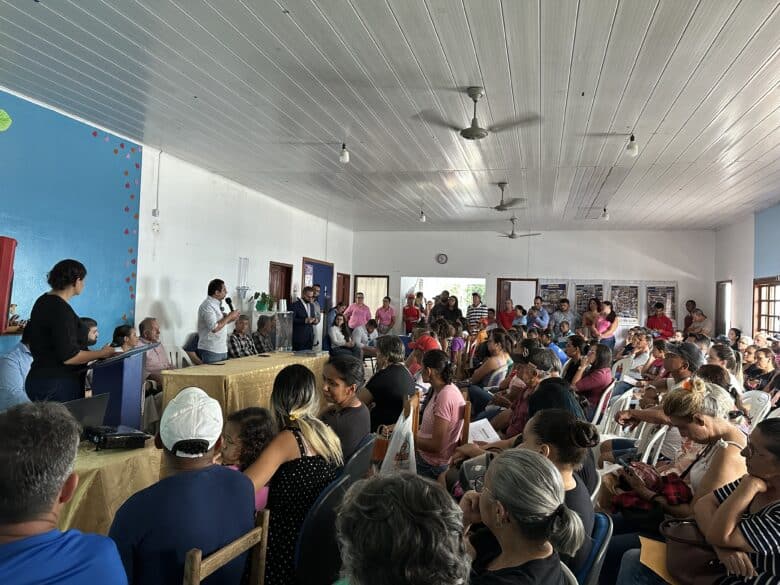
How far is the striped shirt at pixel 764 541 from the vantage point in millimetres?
1545

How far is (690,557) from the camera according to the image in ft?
5.66

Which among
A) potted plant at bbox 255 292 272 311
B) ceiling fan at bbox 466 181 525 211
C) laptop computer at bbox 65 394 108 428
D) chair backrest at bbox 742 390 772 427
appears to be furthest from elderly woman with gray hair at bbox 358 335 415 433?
potted plant at bbox 255 292 272 311

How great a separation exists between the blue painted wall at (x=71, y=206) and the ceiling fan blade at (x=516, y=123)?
3.68 metres

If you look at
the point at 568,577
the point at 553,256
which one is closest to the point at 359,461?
the point at 568,577

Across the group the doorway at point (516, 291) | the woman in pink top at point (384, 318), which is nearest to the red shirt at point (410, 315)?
the woman in pink top at point (384, 318)

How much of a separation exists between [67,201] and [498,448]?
427cm

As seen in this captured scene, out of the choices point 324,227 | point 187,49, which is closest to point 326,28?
point 187,49

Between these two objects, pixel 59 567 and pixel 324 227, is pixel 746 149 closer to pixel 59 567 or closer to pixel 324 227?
pixel 59 567

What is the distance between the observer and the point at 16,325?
4367 millimetres

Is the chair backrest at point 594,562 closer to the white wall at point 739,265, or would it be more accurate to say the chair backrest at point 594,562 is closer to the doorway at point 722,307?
the white wall at point 739,265

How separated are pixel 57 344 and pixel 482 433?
239 centimetres

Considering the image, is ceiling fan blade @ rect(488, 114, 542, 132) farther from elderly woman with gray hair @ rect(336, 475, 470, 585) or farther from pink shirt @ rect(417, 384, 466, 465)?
elderly woman with gray hair @ rect(336, 475, 470, 585)

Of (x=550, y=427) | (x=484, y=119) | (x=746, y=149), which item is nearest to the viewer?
(x=550, y=427)

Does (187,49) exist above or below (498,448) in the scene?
above
